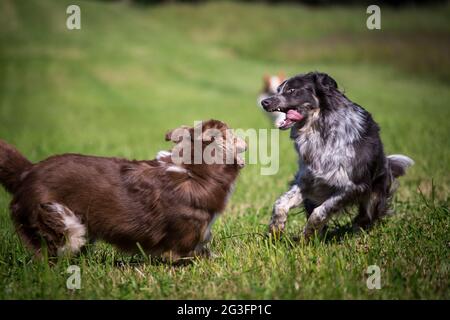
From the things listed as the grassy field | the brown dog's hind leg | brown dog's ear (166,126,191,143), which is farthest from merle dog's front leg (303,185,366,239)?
the brown dog's hind leg

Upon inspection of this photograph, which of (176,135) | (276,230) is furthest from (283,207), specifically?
(176,135)

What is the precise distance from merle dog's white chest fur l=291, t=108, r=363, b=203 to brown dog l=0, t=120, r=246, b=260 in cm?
89

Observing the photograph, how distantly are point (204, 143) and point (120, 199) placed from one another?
0.81 m

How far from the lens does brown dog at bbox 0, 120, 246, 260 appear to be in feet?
13.9

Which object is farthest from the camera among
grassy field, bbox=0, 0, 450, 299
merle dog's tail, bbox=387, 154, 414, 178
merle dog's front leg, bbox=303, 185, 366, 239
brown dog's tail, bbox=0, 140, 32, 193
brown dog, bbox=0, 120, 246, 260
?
merle dog's tail, bbox=387, 154, 414, 178

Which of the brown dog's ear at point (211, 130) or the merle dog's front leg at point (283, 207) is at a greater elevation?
the brown dog's ear at point (211, 130)

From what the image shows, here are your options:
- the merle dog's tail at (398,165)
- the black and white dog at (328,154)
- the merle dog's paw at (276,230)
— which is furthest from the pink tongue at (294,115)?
the merle dog's tail at (398,165)

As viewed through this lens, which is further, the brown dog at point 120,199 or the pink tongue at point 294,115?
the pink tongue at point 294,115

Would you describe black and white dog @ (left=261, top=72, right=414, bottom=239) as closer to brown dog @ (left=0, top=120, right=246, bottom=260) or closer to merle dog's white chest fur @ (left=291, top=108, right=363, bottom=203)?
merle dog's white chest fur @ (left=291, top=108, right=363, bottom=203)

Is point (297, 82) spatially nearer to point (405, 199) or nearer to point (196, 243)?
point (196, 243)

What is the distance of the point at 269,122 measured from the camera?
16.4 metres

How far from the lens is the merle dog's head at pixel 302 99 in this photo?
5.13m

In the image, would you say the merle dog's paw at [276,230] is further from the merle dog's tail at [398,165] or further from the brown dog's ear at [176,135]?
the merle dog's tail at [398,165]

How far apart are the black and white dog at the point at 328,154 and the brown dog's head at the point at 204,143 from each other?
790 mm
